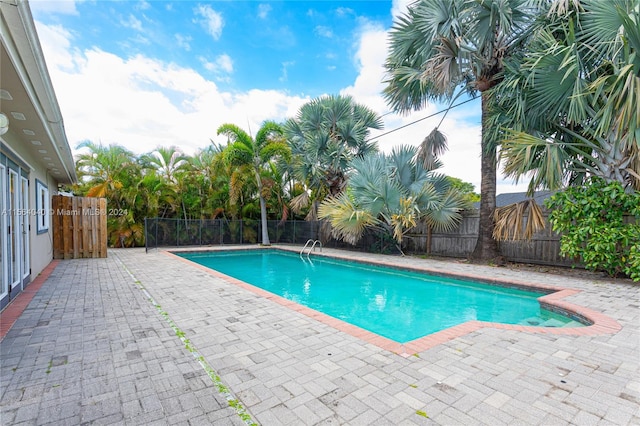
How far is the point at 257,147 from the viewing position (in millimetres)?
14047

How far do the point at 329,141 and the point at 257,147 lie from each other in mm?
3468

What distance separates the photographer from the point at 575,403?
2.14 meters

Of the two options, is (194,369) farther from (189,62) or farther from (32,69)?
(189,62)

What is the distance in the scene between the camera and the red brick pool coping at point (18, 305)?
362cm

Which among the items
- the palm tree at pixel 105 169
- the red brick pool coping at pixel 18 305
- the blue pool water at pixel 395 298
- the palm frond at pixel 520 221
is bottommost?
the blue pool water at pixel 395 298

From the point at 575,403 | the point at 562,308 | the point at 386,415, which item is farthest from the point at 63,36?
the point at 562,308

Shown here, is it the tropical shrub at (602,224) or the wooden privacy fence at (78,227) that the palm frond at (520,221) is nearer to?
the tropical shrub at (602,224)

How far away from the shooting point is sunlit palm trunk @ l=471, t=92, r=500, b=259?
27.9ft

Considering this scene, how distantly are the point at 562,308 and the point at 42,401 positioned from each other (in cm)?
607

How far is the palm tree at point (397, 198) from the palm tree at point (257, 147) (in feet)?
14.8

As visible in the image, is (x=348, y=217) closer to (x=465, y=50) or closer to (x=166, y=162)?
(x=465, y=50)

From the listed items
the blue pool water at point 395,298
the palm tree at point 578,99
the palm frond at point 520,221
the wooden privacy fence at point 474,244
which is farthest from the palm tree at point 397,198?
the palm tree at point 578,99

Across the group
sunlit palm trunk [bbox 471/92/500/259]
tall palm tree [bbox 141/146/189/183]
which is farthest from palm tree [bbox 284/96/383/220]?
tall palm tree [bbox 141/146/189/183]

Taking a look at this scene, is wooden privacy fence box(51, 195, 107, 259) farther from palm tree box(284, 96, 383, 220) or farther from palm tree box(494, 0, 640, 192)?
palm tree box(494, 0, 640, 192)
